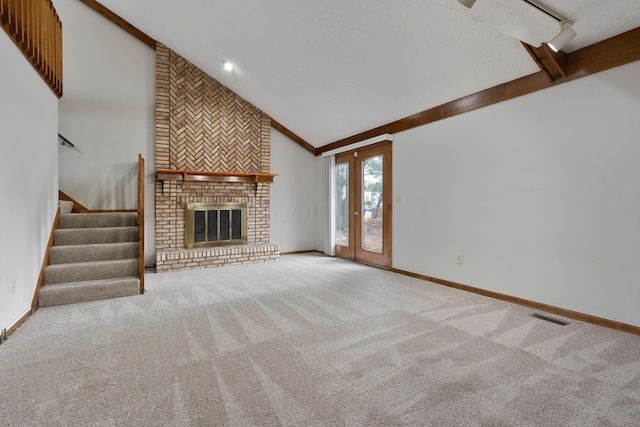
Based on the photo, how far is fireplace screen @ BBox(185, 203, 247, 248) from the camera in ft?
17.8

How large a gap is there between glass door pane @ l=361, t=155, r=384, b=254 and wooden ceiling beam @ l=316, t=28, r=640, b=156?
0.98 metres

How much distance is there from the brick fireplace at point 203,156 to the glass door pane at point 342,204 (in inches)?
53.0

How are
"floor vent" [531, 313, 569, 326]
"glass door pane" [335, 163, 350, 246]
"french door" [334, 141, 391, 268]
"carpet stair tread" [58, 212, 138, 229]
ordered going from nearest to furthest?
"floor vent" [531, 313, 569, 326], "carpet stair tread" [58, 212, 138, 229], "french door" [334, 141, 391, 268], "glass door pane" [335, 163, 350, 246]

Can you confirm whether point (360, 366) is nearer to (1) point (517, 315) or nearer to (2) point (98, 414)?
(2) point (98, 414)

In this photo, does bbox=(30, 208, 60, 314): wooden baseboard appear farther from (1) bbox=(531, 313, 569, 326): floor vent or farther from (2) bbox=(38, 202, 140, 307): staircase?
(1) bbox=(531, 313, 569, 326): floor vent

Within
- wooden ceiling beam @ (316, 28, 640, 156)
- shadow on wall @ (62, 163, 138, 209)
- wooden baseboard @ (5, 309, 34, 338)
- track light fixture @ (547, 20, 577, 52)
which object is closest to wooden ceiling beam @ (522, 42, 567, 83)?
wooden ceiling beam @ (316, 28, 640, 156)

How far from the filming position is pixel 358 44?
357cm

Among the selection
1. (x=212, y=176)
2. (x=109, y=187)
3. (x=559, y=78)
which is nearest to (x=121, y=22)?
(x=109, y=187)

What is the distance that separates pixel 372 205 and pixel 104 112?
477 cm

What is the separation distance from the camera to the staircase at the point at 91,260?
3.29m

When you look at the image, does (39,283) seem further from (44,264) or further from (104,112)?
(104,112)

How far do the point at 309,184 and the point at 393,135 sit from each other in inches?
102

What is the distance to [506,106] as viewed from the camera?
11.0 ft

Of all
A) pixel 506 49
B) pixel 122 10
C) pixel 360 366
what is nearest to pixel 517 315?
pixel 360 366
